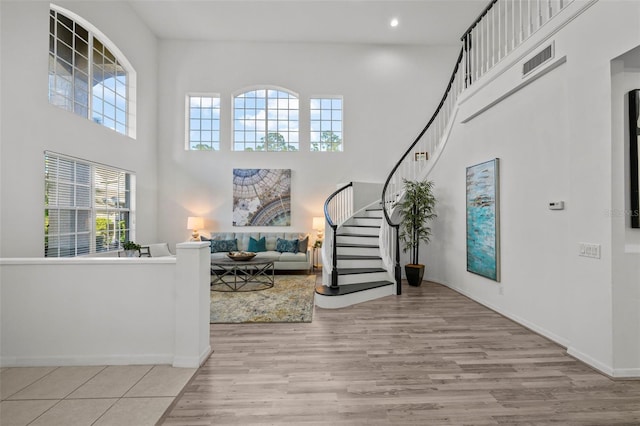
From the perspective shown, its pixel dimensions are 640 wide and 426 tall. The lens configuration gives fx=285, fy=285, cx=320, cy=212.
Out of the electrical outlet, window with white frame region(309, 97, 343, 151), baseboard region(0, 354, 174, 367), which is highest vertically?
window with white frame region(309, 97, 343, 151)

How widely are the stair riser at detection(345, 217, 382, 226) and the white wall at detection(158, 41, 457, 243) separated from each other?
144cm

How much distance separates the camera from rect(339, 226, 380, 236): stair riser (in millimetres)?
5523

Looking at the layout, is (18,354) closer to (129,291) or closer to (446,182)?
(129,291)

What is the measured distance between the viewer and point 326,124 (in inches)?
290

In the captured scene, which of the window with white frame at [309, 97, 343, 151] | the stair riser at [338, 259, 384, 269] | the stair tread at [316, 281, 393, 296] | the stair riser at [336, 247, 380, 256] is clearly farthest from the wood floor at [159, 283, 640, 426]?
the window with white frame at [309, 97, 343, 151]

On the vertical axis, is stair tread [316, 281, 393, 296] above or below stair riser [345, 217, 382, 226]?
below

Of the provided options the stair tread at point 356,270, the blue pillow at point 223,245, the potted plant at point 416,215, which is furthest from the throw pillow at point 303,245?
the potted plant at point 416,215

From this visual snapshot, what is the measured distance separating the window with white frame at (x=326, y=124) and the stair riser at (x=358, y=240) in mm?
2787

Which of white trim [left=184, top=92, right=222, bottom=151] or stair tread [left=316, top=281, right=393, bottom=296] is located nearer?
stair tread [left=316, top=281, right=393, bottom=296]

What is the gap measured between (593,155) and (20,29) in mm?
6498

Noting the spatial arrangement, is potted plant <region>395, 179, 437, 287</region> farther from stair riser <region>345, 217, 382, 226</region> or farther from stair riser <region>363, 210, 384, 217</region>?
stair riser <region>363, 210, 384, 217</region>

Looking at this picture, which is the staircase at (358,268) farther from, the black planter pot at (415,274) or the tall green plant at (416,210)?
the black planter pot at (415,274)

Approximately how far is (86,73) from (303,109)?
14.2ft

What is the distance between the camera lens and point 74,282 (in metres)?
2.46
